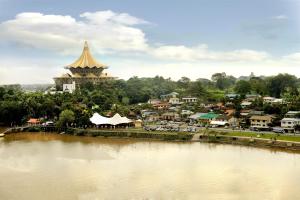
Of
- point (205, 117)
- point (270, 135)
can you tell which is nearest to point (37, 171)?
point (270, 135)

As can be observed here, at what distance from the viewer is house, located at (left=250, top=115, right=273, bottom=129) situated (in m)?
22.4

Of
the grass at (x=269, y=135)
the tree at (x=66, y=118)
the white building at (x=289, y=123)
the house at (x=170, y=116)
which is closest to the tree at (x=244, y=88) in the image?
the house at (x=170, y=116)

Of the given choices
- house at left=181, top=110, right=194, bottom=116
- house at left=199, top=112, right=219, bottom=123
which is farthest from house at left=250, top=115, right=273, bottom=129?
house at left=181, top=110, right=194, bottom=116

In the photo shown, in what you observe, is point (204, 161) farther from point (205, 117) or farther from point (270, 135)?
point (205, 117)

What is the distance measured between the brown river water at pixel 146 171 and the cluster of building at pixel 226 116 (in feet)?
13.2

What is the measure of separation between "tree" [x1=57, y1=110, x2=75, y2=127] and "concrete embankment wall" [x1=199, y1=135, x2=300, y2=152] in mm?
8330

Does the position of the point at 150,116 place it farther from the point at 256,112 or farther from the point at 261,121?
the point at 261,121

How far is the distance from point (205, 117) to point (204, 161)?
9592 millimetres

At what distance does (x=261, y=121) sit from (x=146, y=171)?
33.3ft

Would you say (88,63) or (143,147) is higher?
(88,63)

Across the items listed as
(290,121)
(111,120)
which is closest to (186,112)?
(111,120)

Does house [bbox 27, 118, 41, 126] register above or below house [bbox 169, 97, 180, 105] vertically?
below

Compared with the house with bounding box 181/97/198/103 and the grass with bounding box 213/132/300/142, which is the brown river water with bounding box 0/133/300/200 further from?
the house with bounding box 181/97/198/103

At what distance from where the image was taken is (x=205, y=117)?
25.5m
